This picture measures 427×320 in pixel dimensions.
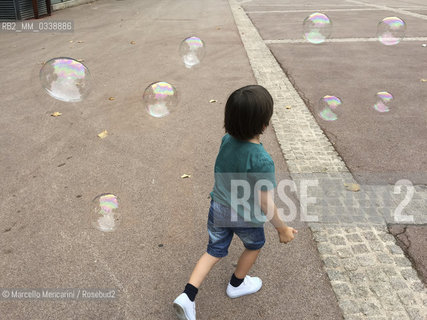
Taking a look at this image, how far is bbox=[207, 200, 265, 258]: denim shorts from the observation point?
236 cm

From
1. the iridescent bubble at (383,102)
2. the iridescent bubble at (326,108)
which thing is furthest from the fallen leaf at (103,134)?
the iridescent bubble at (383,102)

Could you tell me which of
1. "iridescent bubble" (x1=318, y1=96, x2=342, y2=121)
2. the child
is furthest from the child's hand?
"iridescent bubble" (x1=318, y1=96, x2=342, y2=121)

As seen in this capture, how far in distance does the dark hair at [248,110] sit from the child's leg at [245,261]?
84cm

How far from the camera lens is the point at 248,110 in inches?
79.4

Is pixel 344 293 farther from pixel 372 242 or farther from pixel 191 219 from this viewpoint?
pixel 191 219

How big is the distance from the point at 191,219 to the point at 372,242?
5.09 ft

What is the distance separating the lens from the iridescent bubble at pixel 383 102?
591 centimetres

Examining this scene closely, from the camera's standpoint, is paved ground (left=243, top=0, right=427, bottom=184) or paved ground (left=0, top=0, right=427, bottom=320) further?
paved ground (left=243, top=0, right=427, bottom=184)

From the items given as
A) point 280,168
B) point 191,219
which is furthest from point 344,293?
point 280,168

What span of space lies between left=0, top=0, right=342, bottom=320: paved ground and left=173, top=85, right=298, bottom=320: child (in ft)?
1.34

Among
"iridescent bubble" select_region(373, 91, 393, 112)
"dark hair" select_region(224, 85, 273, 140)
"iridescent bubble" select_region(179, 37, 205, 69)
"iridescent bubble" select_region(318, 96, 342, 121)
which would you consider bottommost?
"iridescent bubble" select_region(373, 91, 393, 112)

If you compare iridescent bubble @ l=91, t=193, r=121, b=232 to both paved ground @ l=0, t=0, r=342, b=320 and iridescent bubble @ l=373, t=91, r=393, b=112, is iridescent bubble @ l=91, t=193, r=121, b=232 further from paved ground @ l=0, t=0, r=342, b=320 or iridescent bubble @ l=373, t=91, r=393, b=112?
iridescent bubble @ l=373, t=91, r=393, b=112

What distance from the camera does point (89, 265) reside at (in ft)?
9.98

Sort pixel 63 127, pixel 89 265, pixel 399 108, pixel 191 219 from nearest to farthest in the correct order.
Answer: pixel 89 265, pixel 191 219, pixel 63 127, pixel 399 108
